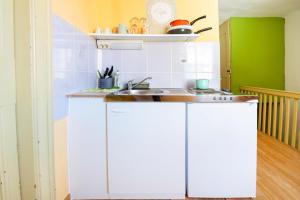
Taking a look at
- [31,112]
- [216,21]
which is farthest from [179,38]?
[31,112]

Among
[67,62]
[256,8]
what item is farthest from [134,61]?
[256,8]

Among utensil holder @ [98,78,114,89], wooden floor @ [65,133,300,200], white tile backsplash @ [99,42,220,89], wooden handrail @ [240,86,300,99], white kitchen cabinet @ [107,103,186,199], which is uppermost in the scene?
white tile backsplash @ [99,42,220,89]

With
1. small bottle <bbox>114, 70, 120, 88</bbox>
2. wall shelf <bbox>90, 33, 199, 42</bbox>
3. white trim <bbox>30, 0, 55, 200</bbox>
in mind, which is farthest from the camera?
small bottle <bbox>114, 70, 120, 88</bbox>

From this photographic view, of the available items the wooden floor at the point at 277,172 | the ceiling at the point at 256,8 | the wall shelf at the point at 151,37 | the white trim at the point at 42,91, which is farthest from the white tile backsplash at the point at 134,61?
the ceiling at the point at 256,8

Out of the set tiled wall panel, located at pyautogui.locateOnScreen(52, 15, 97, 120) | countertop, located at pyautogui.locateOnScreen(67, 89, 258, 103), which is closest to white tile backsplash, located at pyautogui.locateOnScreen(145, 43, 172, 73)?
tiled wall panel, located at pyautogui.locateOnScreen(52, 15, 97, 120)

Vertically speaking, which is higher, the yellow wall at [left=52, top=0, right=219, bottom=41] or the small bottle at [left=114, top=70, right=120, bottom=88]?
the yellow wall at [left=52, top=0, right=219, bottom=41]

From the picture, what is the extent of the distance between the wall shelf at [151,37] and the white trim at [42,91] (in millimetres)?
746

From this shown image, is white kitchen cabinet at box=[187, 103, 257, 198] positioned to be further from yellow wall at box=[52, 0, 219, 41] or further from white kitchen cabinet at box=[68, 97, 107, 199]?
yellow wall at box=[52, 0, 219, 41]

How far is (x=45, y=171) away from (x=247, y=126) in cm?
122

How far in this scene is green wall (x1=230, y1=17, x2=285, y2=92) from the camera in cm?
396

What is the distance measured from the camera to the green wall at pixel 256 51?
13.0ft

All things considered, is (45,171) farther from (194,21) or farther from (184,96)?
(194,21)

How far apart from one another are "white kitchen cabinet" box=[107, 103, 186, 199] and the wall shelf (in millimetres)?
796

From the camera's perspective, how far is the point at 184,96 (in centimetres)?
132
